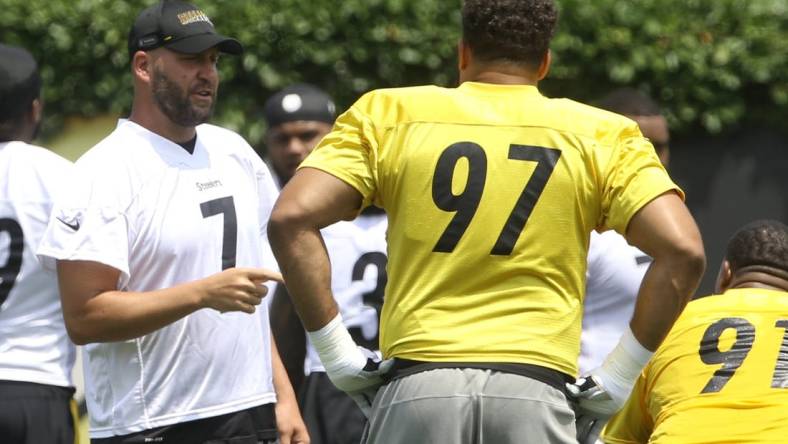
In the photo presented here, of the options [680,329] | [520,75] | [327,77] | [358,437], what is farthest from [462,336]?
[327,77]

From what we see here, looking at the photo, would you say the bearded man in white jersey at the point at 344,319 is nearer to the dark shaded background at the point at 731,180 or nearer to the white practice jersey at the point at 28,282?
the white practice jersey at the point at 28,282

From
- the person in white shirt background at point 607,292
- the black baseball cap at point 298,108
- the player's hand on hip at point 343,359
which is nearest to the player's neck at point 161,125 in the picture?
the player's hand on hip at point 343,359

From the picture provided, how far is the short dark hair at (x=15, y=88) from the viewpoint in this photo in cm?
525

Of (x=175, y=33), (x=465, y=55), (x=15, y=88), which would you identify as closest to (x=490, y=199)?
(x=465, y=55)

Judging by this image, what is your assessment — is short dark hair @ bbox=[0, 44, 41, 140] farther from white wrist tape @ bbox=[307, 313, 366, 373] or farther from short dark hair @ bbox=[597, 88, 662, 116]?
short dark hair @ bbox=[597, 88, 662, 116]

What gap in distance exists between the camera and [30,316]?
5.05 m

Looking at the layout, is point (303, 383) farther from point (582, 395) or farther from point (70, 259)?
point (582, 395)

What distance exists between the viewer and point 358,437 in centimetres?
631

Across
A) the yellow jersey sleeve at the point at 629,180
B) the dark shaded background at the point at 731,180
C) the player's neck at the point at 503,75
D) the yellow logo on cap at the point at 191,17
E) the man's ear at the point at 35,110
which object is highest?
the player's neck at the point at 503,75

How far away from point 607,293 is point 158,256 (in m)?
2.20

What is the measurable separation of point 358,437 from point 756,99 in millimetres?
4120

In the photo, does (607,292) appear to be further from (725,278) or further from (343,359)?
(343,359)

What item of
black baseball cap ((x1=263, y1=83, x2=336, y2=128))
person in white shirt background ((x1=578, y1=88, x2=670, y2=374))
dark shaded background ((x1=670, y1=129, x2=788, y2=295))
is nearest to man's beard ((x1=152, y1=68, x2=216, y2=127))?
person in white shirt background ((x1=578, y1=88, x2=670, y2=374))

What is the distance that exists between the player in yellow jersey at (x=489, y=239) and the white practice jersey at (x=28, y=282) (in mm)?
1458
